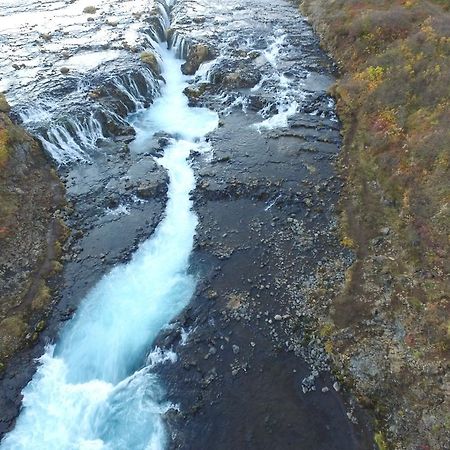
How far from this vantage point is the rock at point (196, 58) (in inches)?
1997

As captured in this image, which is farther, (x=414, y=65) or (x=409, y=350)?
(x=414, y=65)

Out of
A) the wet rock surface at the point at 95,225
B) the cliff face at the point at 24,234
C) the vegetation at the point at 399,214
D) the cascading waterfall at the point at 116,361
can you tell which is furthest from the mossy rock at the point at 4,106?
the vegetation at the point at 399,214

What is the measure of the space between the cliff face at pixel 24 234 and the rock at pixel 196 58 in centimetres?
2222

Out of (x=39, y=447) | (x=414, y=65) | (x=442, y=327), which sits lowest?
(x=39, y=447)

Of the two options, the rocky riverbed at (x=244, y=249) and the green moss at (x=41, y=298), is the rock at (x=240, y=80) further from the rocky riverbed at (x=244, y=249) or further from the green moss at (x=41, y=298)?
the green moss at (x=41, y=298)

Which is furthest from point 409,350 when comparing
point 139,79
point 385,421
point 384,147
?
point 139,79

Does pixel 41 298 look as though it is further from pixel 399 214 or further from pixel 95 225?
pixel 399 214

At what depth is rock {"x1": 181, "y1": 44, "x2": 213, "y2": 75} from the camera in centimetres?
5072

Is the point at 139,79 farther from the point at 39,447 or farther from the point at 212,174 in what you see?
the point at 39,447

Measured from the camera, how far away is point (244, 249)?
93.9ft

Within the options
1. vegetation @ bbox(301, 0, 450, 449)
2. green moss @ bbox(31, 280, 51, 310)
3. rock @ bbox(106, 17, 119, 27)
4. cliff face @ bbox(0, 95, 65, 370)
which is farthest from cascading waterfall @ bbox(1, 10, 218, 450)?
rock @ bbox(106, 17, 119, 27)

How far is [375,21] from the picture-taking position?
46438mm

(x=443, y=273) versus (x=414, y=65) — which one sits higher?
(x=414, y=65)

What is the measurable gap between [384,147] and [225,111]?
16952mm
